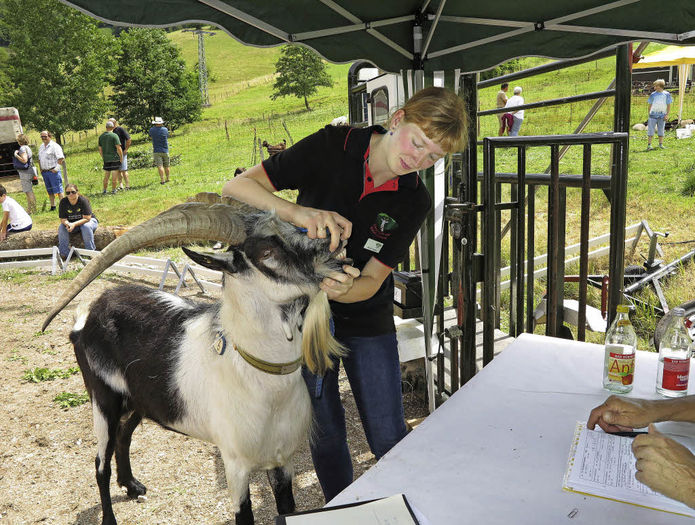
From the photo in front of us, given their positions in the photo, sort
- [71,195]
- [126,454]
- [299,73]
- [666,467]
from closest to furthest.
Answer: [666,467]
[126,454]
[71,195]
[299,73]

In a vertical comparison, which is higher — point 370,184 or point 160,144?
point 160,144

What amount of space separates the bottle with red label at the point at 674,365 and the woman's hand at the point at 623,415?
23cm

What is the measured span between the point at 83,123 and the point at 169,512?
104 feet

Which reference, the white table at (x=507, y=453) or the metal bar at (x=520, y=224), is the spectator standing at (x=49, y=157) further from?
the white table at (x=507, y=453)

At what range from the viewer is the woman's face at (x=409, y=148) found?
6.40ft

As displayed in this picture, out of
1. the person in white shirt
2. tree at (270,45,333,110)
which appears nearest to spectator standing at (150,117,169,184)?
the person in white shirt

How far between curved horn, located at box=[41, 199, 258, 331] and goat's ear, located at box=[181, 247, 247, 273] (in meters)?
0.09

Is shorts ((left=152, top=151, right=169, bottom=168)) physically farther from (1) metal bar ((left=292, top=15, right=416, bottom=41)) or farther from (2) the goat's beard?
(2) the goat's beard

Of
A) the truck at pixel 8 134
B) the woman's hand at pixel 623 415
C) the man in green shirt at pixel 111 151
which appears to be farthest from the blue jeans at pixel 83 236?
the truck at pixel 8 134

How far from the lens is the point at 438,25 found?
326 centimetres

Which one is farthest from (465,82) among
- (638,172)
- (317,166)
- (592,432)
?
(638,172)

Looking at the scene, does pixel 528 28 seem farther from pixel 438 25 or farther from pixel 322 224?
pixel 322 224

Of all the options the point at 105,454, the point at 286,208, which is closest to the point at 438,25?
the point at 286,208

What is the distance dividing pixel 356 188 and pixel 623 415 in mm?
1215
